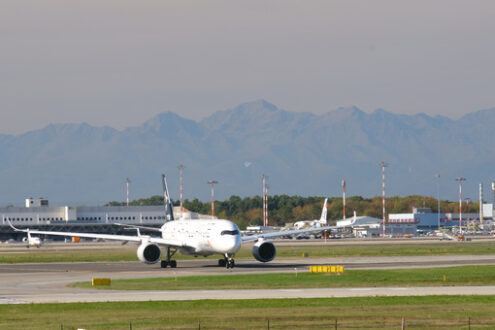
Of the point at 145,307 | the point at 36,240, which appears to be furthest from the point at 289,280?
the point at 36,240

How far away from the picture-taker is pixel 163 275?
236ft

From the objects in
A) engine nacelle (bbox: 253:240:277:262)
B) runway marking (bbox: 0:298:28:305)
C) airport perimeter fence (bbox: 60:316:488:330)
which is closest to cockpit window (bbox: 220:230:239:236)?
engine nacelle (bbox: 253:240:277:262)

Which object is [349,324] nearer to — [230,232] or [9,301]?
[9,301]

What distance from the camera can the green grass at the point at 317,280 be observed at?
59938mm

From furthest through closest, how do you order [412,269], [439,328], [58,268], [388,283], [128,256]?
→ [128,256] < [58,268] < [412,269] < [388,283] < [439,328]

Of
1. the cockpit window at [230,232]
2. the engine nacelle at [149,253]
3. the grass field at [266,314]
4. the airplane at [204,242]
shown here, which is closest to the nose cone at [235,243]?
the airplane at [204,242]

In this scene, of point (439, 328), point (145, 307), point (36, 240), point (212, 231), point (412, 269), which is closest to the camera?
point (439, 328)

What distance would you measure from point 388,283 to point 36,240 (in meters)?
104

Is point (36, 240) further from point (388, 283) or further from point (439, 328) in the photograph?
point (439, 328)

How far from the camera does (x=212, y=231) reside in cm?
A: 7894

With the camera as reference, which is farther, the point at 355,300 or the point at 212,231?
the point at 212,231

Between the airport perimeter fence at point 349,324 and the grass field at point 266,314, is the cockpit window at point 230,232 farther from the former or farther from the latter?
the airport perimeter fence at point 349,324

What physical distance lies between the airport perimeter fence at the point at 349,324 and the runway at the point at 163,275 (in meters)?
11.2

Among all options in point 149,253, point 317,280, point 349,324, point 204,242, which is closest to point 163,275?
point 204,242
